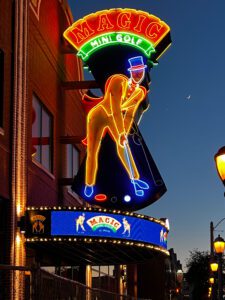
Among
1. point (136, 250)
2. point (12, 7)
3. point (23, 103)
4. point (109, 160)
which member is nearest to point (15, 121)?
point (23, 103)

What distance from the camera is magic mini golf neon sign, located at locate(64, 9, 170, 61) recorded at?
2323 cm

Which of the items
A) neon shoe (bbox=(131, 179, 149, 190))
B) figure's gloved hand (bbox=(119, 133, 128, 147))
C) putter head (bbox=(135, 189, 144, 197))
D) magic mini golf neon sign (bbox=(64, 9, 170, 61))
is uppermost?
magic mini golf neon sign (bbox=(64, 9, 170, 61))

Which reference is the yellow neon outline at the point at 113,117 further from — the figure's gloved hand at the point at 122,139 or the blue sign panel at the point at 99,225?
the blue sign panel at the point at 99,225

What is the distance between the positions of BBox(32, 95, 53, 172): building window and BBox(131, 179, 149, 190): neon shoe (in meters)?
2.92

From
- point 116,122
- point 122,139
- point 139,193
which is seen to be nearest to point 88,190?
point 139,193

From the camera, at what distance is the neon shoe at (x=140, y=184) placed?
21.6 meters

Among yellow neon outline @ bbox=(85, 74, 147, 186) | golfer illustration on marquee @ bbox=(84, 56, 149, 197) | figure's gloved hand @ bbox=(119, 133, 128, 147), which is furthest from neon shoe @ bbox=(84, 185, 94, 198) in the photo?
figure's gloved hand @ bbox=(119, 133, 128, 147)

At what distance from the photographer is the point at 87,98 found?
22.6 m

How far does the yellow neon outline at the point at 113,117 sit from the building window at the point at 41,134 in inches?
56.1

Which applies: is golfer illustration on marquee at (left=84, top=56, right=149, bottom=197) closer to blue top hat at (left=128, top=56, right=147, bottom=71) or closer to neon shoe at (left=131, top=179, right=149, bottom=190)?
neon shoe at (left=131, top=179, right=149, bottom=190)

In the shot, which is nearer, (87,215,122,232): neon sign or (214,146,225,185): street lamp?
(214,146,225,185): street lamp

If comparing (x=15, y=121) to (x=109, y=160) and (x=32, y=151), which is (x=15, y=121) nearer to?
(x=32, y=151)

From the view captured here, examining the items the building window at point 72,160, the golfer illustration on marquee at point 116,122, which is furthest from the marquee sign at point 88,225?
the building window at point 72,160

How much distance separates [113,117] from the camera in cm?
2209
